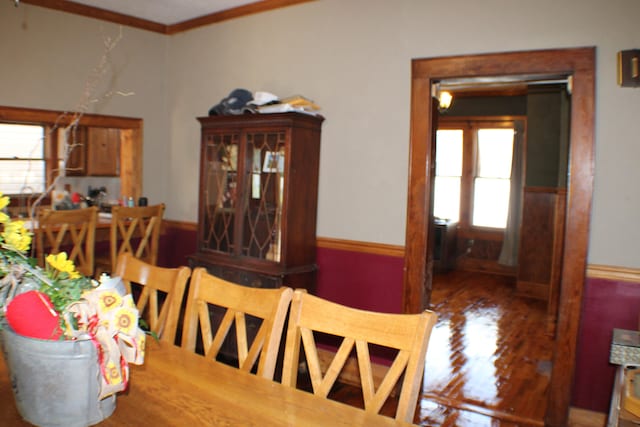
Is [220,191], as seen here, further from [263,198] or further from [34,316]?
[34,316]

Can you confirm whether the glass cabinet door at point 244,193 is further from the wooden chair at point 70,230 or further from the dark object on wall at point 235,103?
the wooden chair at point 70,230

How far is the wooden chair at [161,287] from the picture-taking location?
190cm

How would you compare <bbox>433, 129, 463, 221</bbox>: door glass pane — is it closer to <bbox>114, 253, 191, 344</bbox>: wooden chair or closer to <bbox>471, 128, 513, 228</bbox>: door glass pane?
<bbox>471, 128, 513, 228</bbox>: door glass pane

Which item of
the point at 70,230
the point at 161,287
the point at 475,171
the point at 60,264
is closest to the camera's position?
the point at 60,264

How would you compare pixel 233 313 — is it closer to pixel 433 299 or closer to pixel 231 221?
pixel 231 221

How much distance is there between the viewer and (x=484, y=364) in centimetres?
394

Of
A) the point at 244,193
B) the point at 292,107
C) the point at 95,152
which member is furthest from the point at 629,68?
the point at 95,152

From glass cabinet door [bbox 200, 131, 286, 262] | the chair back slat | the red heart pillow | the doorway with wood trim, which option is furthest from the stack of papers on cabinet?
the red heart pillow

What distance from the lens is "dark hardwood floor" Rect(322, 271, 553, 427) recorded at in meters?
3.14

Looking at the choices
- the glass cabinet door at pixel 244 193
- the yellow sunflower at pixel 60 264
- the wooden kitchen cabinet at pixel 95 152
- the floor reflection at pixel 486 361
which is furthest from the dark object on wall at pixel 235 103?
the yellow sunflower at pixel 60 264

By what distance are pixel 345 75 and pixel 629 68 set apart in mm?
1710

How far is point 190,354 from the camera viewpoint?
1662mm

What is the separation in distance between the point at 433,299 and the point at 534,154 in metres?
2.14

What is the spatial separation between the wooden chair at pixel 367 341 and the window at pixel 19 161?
3742 millimetres
